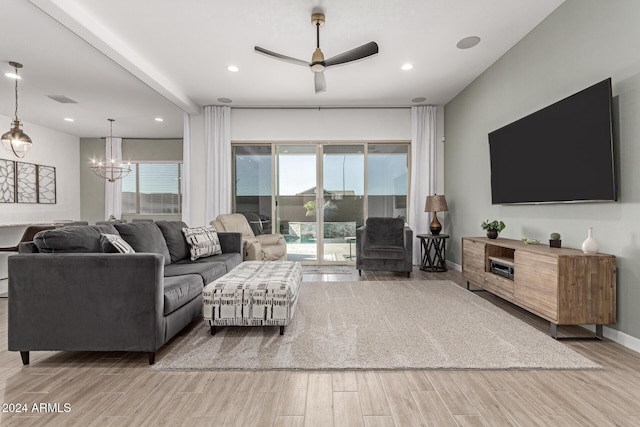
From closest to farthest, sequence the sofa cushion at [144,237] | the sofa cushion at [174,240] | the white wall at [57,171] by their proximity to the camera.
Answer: the sofa cushion at [144,237] → the sofa cushion at [174,240] → the white wall at [57,171]

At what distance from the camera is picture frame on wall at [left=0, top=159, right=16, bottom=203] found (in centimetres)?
577

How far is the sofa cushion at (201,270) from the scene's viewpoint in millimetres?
2721

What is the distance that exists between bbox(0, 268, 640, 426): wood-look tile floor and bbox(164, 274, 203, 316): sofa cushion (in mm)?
A: 378

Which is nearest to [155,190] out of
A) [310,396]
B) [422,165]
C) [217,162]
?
[217,162]

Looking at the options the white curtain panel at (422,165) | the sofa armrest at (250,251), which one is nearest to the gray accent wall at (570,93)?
the white curtain panel at (422,165)

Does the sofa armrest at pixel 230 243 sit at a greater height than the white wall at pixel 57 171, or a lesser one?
lesser

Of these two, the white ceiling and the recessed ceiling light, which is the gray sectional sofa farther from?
the recessed ceiling light

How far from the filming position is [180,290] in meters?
2.25

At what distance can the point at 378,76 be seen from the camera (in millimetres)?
4277

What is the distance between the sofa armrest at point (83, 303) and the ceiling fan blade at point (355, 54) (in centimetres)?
244

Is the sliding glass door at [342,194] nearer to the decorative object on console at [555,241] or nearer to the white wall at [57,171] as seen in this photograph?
the decorative object on console at [555,241]

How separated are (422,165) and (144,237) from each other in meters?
4.40

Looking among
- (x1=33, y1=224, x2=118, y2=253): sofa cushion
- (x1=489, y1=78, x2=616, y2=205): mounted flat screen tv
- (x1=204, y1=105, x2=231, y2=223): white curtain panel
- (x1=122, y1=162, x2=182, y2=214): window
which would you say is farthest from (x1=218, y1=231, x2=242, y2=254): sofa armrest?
(x1=122, y1=162, x2=182, y2=214): window

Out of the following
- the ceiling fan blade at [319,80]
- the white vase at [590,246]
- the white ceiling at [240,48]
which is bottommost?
the white vase at [590,246]
